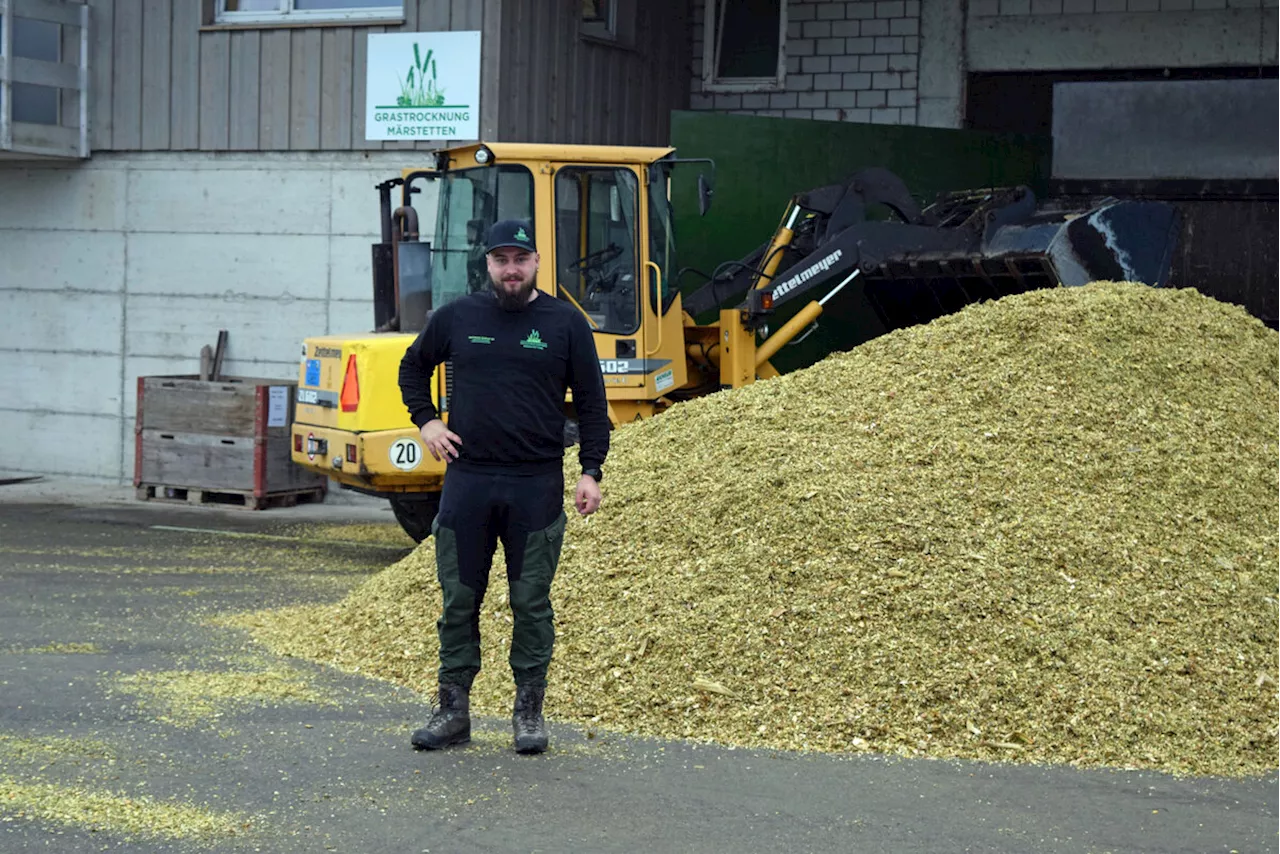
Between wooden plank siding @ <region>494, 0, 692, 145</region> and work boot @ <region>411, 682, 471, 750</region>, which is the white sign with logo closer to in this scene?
wooden plank siding @ <region>494, 0, 692, 145</region>

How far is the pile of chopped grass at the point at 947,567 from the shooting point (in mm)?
6750

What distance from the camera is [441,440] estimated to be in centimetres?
631

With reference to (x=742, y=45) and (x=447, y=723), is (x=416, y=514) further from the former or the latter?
(x=742, y=45)

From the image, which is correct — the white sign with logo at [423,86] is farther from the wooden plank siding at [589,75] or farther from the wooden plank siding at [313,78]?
the wooden plank siding at [589,75]

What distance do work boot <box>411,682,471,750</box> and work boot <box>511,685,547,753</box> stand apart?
0.19 meters

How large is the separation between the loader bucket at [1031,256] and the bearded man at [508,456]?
19.8 feet

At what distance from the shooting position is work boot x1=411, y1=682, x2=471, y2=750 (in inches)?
250

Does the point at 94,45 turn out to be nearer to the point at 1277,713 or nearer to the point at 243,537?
the point at 243,537

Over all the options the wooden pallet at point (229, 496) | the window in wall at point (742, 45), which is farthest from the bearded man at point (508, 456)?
the window in wall at point (742, 45)

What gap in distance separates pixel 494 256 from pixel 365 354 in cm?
507

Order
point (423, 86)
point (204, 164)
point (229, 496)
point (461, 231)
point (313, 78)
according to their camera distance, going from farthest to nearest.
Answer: point (204, 164), point (313, 78), point (229, 496), point (423, 86), point (461, 231)

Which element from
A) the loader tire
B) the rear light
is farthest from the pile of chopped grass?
the loader tire

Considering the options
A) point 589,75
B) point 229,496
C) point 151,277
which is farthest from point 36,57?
point 589,75

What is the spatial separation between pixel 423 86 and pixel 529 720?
10.0 m
